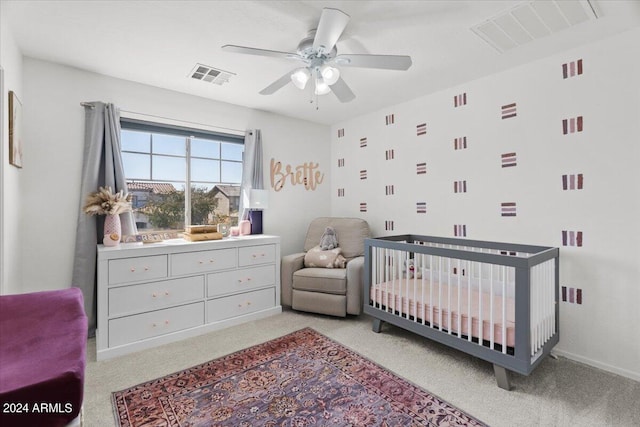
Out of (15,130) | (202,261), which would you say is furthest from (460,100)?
(15,130)

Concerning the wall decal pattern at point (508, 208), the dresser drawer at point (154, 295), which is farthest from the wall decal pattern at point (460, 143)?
the dresser drawer at point (154, 295)

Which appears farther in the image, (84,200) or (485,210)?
(485,210)

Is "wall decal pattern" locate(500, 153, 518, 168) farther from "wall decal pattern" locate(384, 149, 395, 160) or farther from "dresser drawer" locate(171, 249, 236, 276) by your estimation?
"dresser drawer" locate(171, 249, 236, 276)

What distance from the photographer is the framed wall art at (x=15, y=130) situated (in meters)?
1.98

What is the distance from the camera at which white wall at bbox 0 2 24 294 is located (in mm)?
1874

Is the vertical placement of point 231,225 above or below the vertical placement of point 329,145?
below

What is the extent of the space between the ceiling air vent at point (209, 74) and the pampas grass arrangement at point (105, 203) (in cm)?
126

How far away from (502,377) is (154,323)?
2656 mm

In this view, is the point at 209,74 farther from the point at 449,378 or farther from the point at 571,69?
the point at 449,378

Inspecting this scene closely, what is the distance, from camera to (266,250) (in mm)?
3258

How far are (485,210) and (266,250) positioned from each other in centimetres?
220

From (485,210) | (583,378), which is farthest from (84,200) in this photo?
(583,378)

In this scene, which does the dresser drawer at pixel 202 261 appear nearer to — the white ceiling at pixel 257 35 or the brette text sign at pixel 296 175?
the brette text sign at pixel 296 175

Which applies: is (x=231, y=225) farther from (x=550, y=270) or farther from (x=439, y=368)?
(x=550, y=270)
